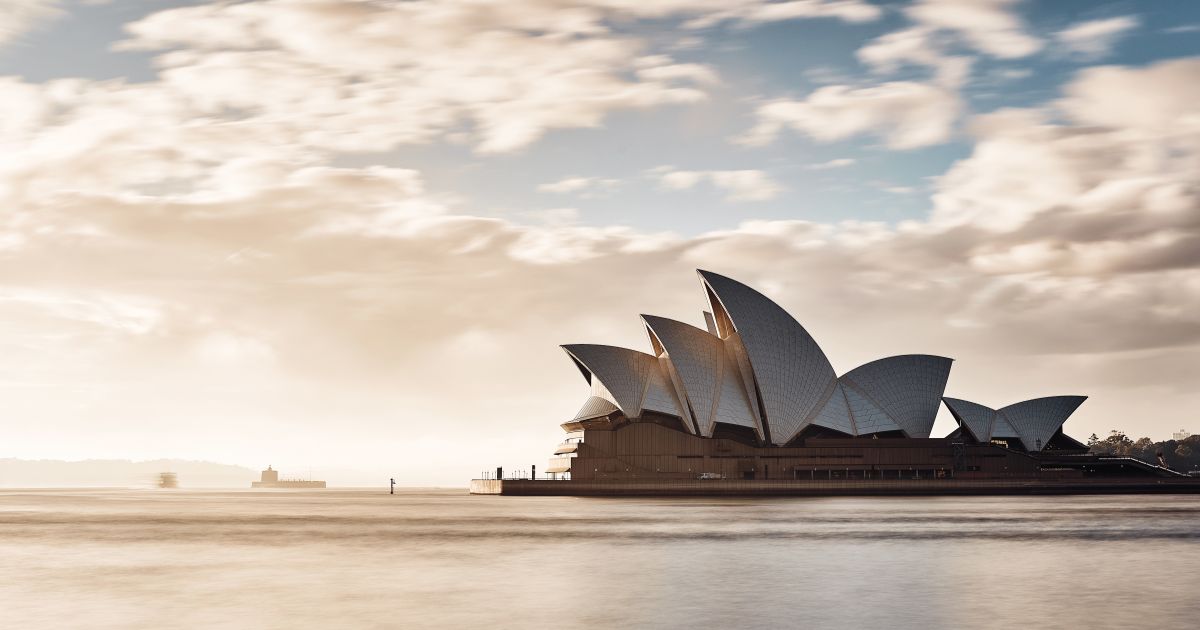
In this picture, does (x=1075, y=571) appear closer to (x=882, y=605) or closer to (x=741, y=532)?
(x=882, y=605)

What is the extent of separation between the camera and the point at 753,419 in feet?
298

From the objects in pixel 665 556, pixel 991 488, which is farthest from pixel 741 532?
pixel 991 488

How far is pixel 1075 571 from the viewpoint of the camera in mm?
27469

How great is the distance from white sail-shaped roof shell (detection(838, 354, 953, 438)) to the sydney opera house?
3.4 inches

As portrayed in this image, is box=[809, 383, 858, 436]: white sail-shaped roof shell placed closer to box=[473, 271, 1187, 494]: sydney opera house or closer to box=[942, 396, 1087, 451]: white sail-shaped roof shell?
box=[473, 271, 1187, 494]: sydney opera house

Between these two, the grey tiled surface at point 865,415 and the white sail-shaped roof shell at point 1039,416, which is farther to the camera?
the white sail-shaped roof shell at point 1039,416

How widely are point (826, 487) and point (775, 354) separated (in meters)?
11.3

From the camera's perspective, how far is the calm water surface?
1998 cm

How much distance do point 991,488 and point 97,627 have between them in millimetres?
84803

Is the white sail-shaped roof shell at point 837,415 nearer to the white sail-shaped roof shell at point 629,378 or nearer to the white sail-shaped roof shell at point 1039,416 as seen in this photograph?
the white sail-shaped roof shell at point 629,378

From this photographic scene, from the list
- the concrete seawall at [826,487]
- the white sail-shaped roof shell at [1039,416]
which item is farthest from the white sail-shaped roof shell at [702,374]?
the white sail-shaped roof shell at [1039,416]

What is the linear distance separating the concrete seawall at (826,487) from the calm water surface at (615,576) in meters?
39.7

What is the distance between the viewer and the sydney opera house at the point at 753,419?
88.4 m

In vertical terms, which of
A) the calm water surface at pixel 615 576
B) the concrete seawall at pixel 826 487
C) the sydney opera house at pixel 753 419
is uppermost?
the sydney opera house at pixel 753 419
